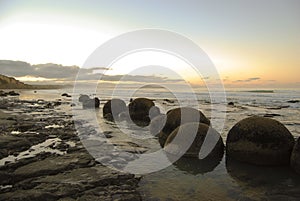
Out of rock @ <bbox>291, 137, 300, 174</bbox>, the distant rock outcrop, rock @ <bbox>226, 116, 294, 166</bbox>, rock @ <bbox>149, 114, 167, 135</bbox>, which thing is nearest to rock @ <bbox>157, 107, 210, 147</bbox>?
rock @ <bbox>149, 114, 167, 135</bbox>

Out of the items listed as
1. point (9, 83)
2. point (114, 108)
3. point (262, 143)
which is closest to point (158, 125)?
point (262, 143)

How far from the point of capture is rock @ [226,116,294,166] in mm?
7793

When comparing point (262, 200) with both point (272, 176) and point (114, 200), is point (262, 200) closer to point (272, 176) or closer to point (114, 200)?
point (272, 176)

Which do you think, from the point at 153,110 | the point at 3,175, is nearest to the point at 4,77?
the point at 153,110

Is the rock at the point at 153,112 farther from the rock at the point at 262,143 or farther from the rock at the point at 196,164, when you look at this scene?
the rock at the point at 262,143

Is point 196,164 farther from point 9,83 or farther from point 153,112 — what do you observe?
point 9,83

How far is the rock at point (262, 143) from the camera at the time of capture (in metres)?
7.79

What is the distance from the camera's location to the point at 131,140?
11.3 meters

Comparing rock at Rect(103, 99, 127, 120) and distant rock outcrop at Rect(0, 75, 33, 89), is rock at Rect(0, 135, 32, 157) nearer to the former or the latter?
rock at Rect(103, 99, 127, 120)

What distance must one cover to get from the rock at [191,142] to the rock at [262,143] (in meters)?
0.67

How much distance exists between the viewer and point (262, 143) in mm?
7902

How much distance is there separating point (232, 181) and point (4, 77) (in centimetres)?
9970

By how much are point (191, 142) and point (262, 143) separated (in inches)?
85.1

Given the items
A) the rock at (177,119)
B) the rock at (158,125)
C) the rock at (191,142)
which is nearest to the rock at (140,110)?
the rock at (158,125)
